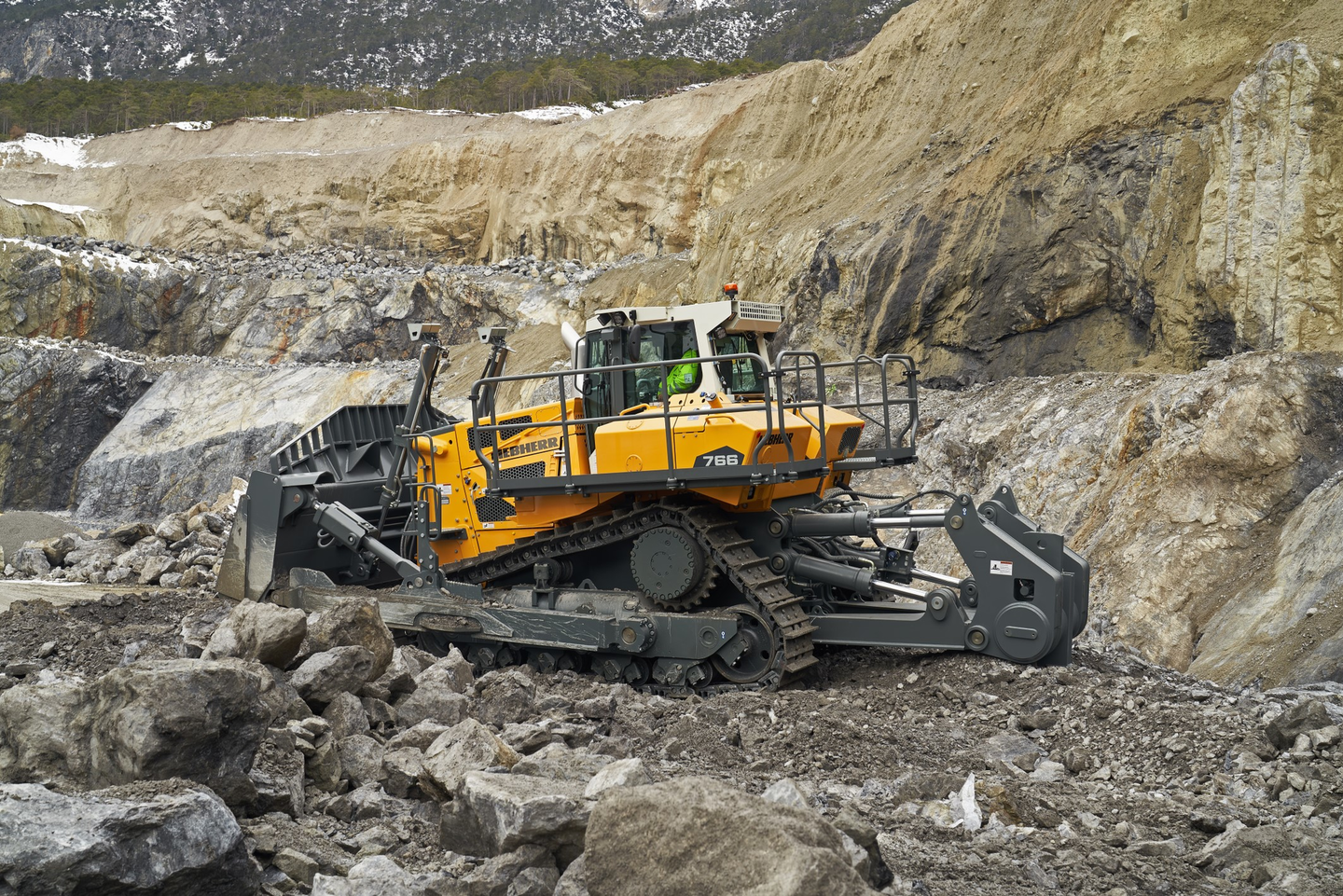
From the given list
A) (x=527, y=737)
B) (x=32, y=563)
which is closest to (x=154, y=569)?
(x=32, y=563)

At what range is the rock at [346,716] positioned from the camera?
5336 mm

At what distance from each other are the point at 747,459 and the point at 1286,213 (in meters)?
8.57

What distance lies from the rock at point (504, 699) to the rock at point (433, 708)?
132 millimetres

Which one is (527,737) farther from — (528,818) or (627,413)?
(627,413)

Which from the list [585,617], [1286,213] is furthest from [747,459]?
[1286,213]

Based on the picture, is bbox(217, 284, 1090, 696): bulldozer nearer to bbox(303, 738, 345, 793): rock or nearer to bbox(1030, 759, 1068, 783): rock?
bbox(1030, 759, 1068, 783): rock

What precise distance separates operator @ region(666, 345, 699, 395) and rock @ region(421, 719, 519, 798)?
350 centimetres

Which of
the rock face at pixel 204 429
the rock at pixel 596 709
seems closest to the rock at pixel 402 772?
the rock at pixel 596 709

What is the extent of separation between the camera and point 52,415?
1314 inches

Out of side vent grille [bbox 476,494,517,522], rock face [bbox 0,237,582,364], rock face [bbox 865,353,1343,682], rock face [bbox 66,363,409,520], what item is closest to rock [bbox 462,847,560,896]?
side vent grille [bbox 476,494,517,522]

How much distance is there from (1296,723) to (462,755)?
4144mm

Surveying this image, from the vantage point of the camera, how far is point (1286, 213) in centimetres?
1179

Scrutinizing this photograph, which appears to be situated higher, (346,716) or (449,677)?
(346,716)

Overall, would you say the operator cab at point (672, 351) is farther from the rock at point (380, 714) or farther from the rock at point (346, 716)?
the rock at point (346, 716)
